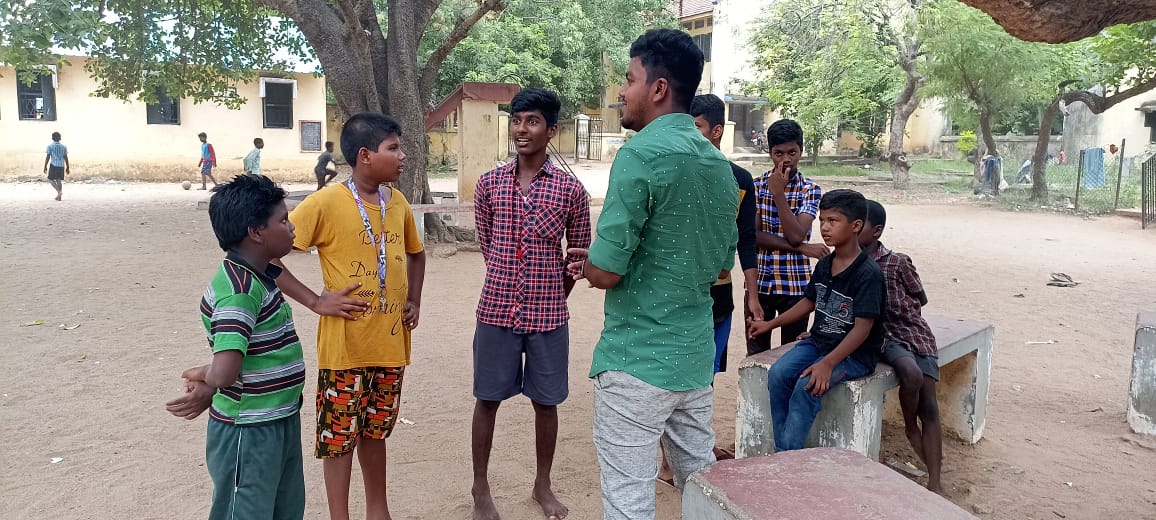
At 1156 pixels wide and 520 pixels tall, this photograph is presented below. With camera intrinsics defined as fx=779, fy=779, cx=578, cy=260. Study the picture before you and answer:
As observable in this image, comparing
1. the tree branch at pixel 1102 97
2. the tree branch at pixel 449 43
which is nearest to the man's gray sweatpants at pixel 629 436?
the tree branch at pixel 449 43

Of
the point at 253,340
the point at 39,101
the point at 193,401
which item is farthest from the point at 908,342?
the point at 39,101

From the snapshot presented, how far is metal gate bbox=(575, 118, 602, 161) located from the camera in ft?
101

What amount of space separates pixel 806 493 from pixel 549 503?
136cm

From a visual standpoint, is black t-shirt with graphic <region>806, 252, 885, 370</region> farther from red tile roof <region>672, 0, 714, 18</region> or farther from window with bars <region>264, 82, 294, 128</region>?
red tile roof <region>672, 0, 714, 18</region>

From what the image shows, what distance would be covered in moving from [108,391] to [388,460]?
7.18 feet

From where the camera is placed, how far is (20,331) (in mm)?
6191

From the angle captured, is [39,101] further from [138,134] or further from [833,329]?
[833,329]

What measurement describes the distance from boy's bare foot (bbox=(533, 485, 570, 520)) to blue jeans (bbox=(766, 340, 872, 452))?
101cm

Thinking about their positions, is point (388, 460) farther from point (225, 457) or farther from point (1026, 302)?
point (1026, 302)

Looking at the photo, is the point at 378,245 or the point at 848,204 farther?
the point at 848,204

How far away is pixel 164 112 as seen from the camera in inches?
839

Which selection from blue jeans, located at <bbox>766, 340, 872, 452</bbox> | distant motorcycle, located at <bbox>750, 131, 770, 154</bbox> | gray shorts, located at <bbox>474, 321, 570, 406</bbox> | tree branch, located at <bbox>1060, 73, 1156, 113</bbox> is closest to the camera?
gray shorts, located at <bbox>474, 321, 570, 406</bbox>

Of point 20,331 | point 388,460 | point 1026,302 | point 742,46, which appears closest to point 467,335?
point 388,460

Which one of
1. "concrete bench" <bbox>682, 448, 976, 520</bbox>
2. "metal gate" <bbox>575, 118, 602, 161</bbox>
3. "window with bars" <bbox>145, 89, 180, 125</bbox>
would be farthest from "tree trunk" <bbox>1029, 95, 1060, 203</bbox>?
"window with bars" <bbox>145, 89, 180, 125</bbox>
